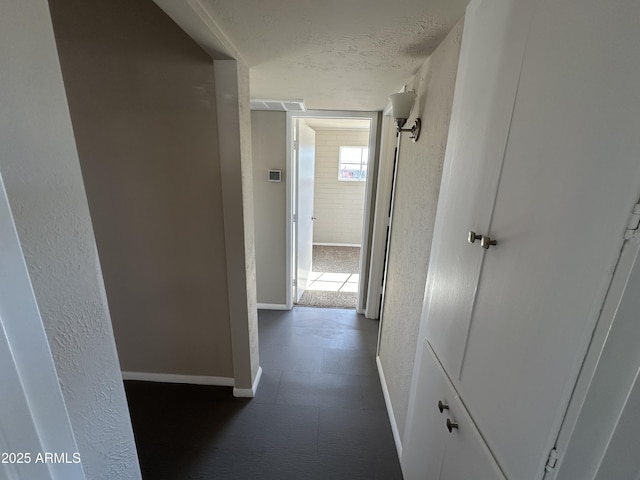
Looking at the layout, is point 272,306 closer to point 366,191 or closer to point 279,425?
point 279,425

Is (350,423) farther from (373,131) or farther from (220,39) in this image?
(373,131)

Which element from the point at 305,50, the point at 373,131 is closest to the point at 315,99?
the point at 373,131

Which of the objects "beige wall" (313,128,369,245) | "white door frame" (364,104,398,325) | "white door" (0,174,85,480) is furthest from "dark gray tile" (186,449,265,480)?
"beige wall" (313,128,369,245)

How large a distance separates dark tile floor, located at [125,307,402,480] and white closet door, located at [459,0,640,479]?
1139 millimetres

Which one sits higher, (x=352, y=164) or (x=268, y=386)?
(x=352, y=164)

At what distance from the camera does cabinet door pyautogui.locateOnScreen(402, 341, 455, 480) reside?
942 mm

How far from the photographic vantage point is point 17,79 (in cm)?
41

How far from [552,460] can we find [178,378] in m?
2.21

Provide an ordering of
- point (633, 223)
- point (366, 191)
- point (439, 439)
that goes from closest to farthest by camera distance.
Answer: point (633, 223)
point (439, 439)
point (366, 191)

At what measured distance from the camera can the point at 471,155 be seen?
83 centimetres

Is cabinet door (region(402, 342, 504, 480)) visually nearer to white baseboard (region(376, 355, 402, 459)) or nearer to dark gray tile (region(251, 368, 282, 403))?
white baseboard (region(376, 355, 402, 459))

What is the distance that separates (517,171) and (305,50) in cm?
113

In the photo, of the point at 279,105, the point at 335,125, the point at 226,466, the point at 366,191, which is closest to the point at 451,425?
the point at 226,466

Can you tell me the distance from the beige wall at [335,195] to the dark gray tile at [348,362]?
314 cm
